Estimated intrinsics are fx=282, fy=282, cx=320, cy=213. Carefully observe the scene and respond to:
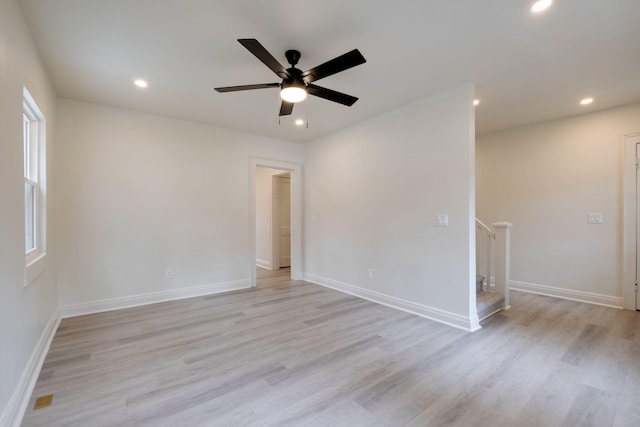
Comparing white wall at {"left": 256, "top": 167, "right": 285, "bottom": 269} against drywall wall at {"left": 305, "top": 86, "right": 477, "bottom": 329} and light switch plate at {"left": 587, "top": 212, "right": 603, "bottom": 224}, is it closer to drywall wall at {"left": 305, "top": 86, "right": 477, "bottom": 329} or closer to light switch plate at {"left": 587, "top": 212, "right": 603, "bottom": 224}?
drywall wall at {"left": 305, "top": 86, "right": 477, "bottom": 329}

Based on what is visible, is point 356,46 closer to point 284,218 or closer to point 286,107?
point 286,107

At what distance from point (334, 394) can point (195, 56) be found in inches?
119

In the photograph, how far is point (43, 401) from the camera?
190 centimetres

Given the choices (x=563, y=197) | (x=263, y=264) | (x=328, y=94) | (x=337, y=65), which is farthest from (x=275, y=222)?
(x=563, y=197)

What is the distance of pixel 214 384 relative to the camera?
2104 mm

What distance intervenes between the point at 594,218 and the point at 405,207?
2695mm

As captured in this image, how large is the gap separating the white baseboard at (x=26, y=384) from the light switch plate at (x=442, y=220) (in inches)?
148

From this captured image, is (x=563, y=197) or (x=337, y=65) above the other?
(x=337, y=65)

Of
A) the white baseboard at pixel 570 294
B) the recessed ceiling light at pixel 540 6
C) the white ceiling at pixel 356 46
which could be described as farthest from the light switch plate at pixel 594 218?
the recessed ceiling light at pixel 540 6

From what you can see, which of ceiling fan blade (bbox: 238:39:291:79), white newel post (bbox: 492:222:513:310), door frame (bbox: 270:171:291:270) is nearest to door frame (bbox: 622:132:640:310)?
white newel post (bbox: 492:222:513:310)

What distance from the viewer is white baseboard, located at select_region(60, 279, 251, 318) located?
3508mm

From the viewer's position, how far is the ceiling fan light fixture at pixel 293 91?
2.32 m

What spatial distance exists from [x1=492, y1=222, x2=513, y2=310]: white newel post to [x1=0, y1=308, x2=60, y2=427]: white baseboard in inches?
185

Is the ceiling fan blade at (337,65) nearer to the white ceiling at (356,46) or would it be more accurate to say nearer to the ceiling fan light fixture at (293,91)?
the ceiling fan light fixture at (293,91)
